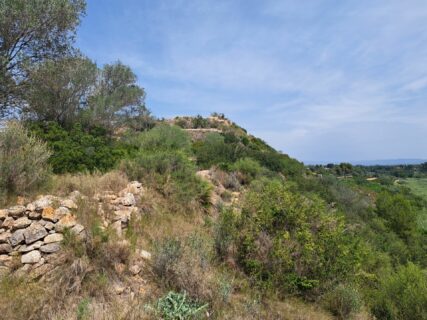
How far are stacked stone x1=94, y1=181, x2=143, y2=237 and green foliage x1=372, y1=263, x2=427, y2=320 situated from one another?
4.73 meters

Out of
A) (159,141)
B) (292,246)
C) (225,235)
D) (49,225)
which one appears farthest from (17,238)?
(159,141)

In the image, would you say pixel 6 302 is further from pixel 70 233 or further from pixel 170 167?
pixel 170 167

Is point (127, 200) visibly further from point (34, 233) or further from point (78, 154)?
point (78, 154)

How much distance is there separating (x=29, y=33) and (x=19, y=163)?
7849mm

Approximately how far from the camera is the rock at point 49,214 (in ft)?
Answer: 13.4

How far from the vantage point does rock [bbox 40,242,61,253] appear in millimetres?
3832

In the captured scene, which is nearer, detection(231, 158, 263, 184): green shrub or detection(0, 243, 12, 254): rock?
detection(0, 243, 12, 254): rock

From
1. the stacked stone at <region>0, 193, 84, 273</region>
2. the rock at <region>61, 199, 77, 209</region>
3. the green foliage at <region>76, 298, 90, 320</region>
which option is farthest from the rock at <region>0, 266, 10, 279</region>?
the green foliage at <region>76, 298, 90, 320</region>

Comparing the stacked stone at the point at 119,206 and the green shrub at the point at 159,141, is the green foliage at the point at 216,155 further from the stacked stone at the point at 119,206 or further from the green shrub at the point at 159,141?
Answer: the stacked stone at the point at 119,206

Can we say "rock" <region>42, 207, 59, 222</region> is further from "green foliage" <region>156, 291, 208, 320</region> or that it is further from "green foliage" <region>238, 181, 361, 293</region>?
"green foliage" <region>238, 181, 361, 293</region>

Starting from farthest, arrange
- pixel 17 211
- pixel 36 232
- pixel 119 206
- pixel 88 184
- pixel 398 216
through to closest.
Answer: pixel 398 216 < pixel 88 184 < pixel 119 206 < pixel 17 211 < pixel 36 232

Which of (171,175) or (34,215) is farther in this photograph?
(171,175)

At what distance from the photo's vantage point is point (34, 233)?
12.9ft

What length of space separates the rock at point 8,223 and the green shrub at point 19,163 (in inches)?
31.7
